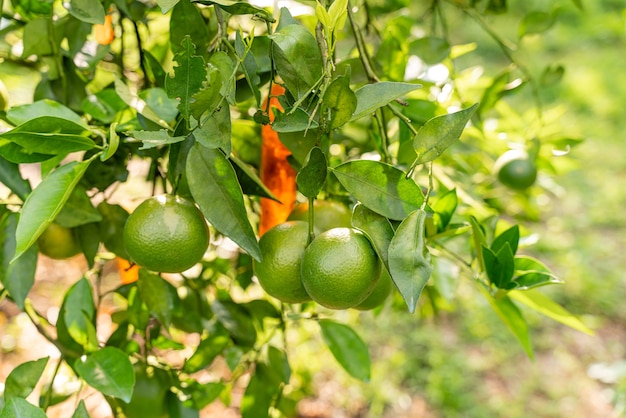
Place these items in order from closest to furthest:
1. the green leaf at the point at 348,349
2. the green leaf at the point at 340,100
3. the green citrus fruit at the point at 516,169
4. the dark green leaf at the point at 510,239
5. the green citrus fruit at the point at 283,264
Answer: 1. the green leaf at the point at 340,100
2. the green citrus fruit at the point at 283,264
3. the dark green leaf at the point at 510,239
4. the green leaf at the point at 348,349
5. the green citrus fruit at the point at 516,169

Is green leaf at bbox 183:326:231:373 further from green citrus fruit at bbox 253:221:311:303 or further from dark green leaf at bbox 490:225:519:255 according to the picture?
dark green leaf at bbox 490:225:519:255

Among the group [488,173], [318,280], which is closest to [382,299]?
[318,280]

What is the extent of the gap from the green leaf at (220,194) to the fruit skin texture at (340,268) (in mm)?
50

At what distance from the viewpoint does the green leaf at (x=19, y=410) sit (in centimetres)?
54

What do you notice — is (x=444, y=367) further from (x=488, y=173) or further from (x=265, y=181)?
(x=265, y=181)

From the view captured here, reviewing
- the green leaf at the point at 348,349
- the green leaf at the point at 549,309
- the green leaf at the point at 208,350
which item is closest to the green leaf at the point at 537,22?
the green leaf at the point at 549,309

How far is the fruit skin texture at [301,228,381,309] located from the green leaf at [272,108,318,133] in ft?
0.33

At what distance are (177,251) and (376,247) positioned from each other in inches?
6.9

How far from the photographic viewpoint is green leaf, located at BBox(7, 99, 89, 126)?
565 mm

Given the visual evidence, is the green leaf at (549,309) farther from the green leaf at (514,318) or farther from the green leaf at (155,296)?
the green leaf at (155,296)

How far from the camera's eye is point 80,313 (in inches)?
28.1

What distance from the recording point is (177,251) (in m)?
0.56

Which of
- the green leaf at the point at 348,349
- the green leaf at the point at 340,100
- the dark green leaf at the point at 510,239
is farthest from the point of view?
the green leaf at the point at 348,349

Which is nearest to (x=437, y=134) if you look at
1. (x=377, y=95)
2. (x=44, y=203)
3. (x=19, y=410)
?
(x=377, y=95)
